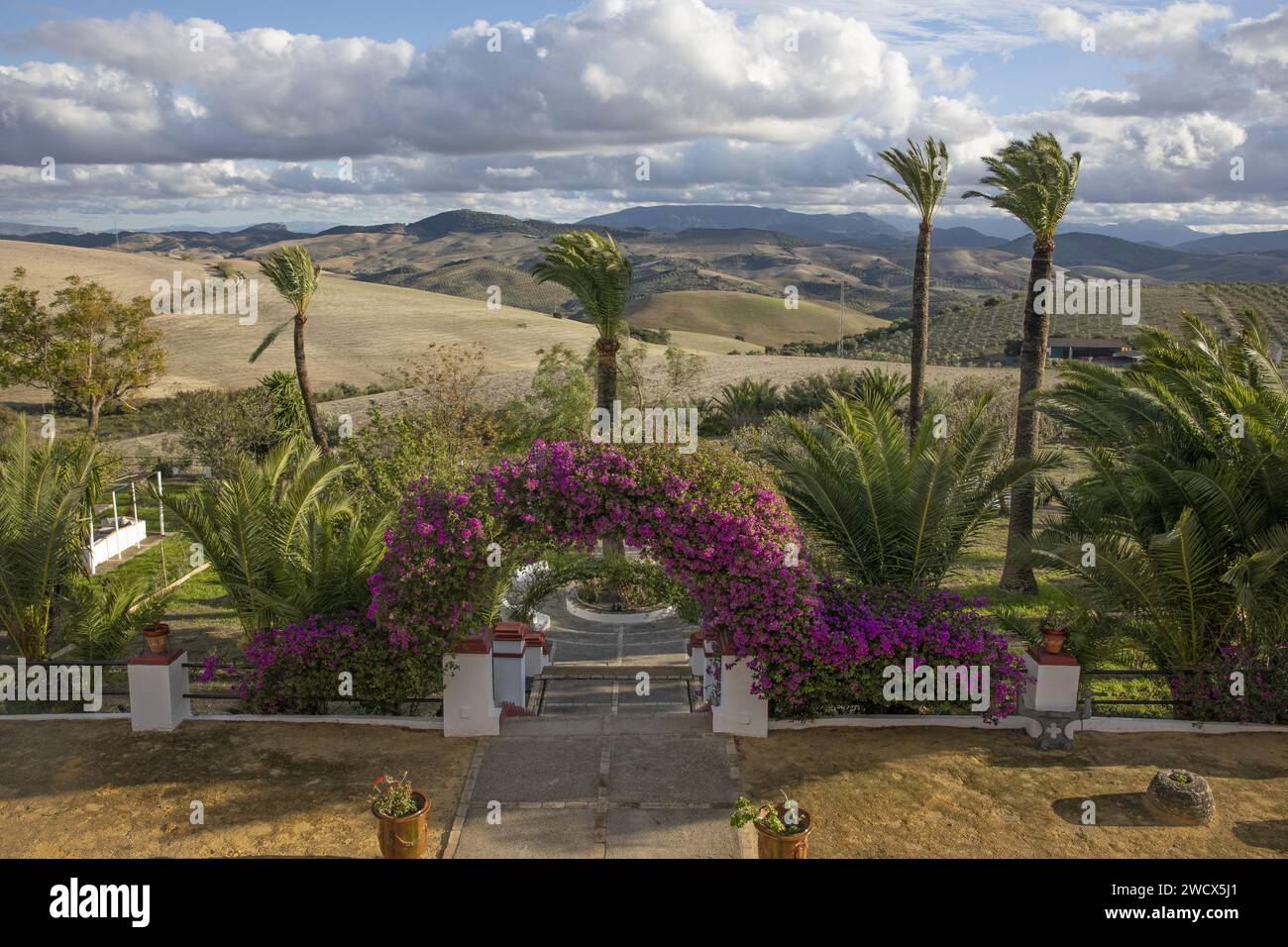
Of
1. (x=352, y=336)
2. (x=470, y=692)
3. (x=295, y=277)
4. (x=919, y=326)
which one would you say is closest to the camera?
(x=470, y=692)

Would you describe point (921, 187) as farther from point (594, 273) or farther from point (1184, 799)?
point (1184, 799)

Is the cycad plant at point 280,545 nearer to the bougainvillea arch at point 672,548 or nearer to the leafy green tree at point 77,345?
the bougainvillea arch at point 672,548

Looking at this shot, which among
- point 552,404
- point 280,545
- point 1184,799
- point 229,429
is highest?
point 552,404

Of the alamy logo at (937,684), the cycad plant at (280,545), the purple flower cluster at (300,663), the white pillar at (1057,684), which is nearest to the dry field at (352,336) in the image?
the cycad plant at (280,545)

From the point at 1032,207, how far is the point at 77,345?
3456 cm

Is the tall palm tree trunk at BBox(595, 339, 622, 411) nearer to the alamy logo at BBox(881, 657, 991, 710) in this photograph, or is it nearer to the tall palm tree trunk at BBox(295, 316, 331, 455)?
the alamy logo at BBox(881, 657, 991, 710)

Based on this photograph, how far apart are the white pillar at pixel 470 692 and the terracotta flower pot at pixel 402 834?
2.23 metres

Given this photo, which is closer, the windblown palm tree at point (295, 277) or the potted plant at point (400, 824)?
the potted plant at point (400, 824)

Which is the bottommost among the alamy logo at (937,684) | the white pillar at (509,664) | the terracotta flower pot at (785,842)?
the white pillar at (509,664)

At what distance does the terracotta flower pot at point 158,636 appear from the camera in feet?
32.0

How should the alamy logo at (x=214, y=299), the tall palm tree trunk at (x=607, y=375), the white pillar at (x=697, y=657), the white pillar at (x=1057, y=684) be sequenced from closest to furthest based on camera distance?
the white pillar at (x=1057, y=684) → the white pillar at (x=697, y=657) → the tall palm tree trunk at (x=607, y=375) → the alamy logo at (x=214, y=299)

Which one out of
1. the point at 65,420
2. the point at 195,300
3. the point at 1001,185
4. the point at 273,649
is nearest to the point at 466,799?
the point at 273,649

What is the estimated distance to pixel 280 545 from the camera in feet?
36.4
